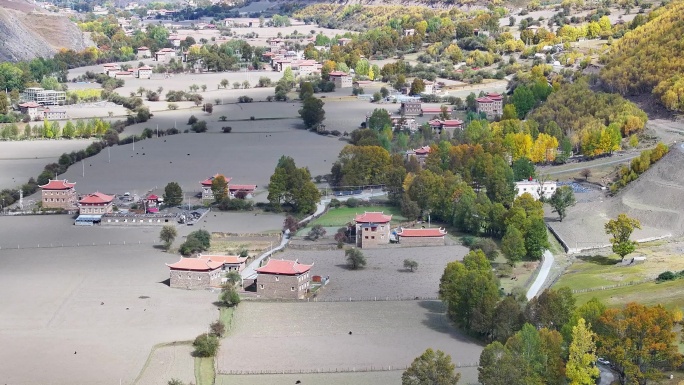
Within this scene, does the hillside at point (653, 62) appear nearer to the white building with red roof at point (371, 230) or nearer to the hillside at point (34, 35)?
the white building with red roof at point (371, 230)

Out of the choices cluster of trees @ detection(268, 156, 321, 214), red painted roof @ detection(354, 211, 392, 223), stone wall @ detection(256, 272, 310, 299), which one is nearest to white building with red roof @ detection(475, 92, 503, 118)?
cluster of trees @ detection(268, 156, 321, 214)

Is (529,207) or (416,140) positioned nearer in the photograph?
(529,207)

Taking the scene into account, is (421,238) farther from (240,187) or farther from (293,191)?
(240,187)

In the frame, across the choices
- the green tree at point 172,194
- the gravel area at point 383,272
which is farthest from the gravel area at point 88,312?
the green tree at point 172,194

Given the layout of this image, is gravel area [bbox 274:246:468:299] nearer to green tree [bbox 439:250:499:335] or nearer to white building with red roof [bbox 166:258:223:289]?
green tree [bbox 439:250:499:335]

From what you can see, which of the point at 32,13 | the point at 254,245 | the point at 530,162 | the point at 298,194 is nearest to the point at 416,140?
the point at 530,162

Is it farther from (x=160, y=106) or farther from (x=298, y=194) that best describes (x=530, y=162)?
(x=160, y=106)
